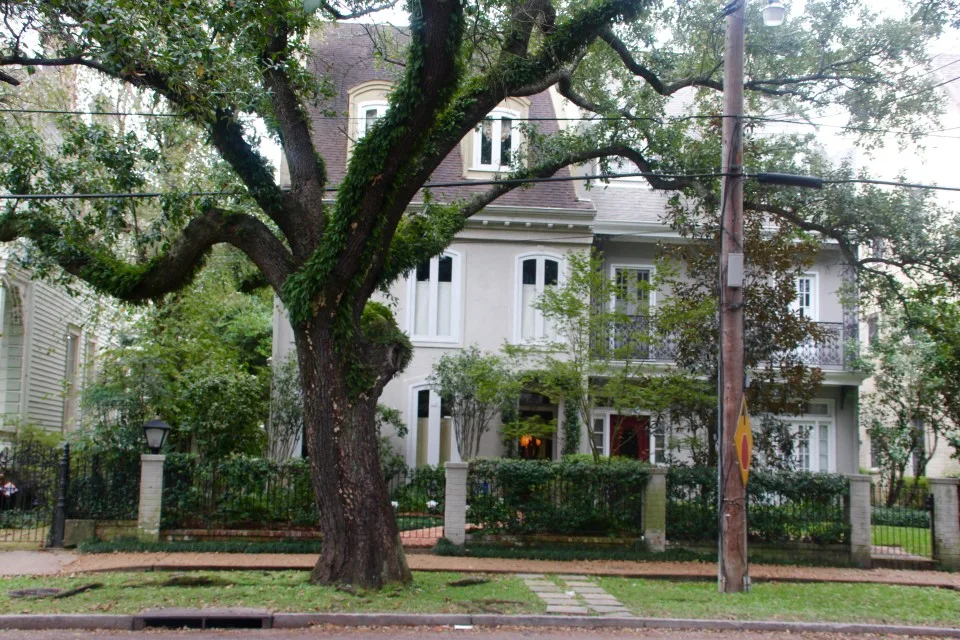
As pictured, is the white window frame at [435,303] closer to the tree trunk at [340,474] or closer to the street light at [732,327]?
the street light at [732,327]

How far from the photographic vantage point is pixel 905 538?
61.0 feet

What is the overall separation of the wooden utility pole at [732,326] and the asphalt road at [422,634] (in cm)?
223

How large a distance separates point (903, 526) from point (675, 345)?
246 inches

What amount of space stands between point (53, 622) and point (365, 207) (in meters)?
5.83

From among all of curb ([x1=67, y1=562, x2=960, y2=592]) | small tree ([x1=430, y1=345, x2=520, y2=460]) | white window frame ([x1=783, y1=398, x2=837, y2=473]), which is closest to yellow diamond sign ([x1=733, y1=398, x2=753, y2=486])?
curb ([x1=67, y1=562, x2=960, y2=592])

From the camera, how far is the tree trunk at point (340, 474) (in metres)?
11.5

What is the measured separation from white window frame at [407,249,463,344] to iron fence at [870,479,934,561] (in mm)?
10220

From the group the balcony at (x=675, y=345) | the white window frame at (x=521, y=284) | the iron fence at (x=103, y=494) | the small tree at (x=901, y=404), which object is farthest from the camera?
the small tree at (x=901, y=404)

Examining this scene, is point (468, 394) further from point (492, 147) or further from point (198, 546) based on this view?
point (198, 546)

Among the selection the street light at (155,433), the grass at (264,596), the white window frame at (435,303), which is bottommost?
the grass at (264,596)

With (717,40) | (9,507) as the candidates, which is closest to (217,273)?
(9,507)

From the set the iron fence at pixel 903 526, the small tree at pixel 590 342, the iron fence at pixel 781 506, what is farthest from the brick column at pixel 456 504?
the iron fence at pixel 903 526

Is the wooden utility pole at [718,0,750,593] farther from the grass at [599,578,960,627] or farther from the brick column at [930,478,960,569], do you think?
the brick column at [930,478,960,569]

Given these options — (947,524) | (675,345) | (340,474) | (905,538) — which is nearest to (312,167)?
(340,474)
